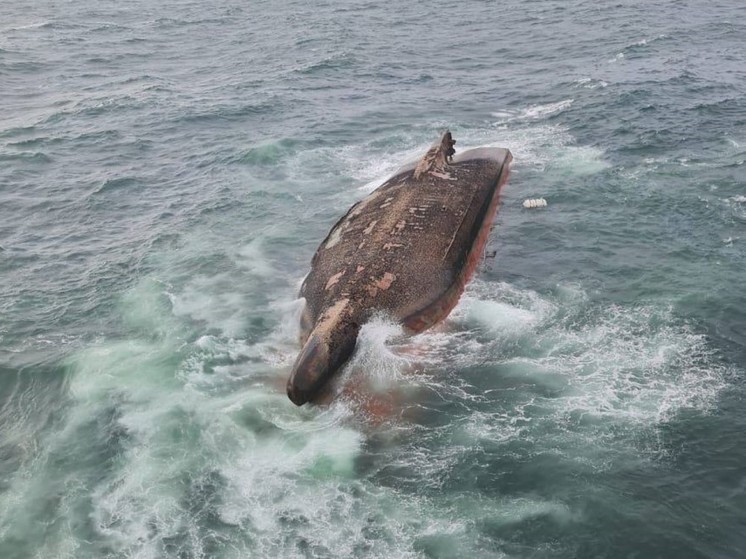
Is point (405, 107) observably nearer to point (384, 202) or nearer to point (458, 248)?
point (384, 202)

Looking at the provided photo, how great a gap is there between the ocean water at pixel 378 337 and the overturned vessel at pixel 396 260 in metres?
0.93

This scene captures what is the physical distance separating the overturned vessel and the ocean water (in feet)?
3.04

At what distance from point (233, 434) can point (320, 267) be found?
1004cm

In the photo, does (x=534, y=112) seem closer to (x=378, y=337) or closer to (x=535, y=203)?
(x=535, y=203)

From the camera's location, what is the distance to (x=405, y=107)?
56.3 meters

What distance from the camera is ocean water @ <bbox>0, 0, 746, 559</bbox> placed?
19359mm

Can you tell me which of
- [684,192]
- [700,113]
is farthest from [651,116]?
[684,192]

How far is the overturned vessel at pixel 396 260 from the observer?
24.8 meters

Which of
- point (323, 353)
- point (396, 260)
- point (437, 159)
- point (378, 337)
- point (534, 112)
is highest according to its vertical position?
point (437, 159)

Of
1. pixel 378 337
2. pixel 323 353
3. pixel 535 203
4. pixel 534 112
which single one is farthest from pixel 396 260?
pixel 534 112

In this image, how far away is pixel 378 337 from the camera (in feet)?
83.8

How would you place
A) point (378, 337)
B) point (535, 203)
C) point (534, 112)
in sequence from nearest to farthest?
point (378, 337)
point (535, 203)
point (534, 112)

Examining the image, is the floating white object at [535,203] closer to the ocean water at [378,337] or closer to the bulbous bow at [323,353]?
the ocean water at [378,337]

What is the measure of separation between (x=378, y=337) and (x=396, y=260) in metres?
4.50
